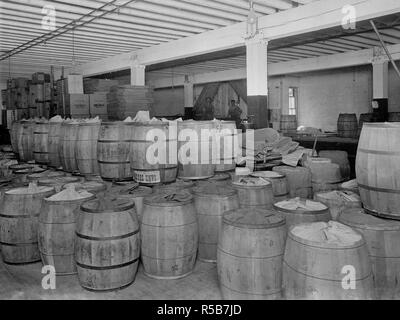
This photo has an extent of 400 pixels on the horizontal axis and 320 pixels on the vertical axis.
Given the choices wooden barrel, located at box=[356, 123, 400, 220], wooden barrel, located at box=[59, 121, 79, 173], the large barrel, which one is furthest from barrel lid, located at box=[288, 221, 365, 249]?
the large barrel

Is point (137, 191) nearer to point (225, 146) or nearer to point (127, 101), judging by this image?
point (225, 146)

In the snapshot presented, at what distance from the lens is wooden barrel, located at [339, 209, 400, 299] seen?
285 centimetres

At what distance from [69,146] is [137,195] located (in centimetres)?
185

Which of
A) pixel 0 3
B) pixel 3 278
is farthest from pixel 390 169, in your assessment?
pixel 0 3

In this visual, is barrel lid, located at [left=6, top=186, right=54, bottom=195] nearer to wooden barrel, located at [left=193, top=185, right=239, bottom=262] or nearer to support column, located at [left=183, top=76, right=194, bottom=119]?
wooden barrel, located at [left=193, top=185, right=239, bottom=262]

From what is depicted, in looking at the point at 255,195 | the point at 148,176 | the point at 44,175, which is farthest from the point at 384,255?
the point at 44,175

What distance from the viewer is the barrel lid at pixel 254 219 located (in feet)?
9.20

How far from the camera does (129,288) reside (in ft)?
10.7

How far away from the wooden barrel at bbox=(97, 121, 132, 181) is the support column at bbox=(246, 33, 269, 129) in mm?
3793

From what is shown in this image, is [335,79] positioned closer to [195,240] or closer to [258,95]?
[258,95]

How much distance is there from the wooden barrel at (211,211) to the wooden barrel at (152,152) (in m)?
0.64

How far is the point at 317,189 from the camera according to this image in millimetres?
5172

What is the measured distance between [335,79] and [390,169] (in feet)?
46.6

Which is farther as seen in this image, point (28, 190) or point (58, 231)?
point (28, 190)
